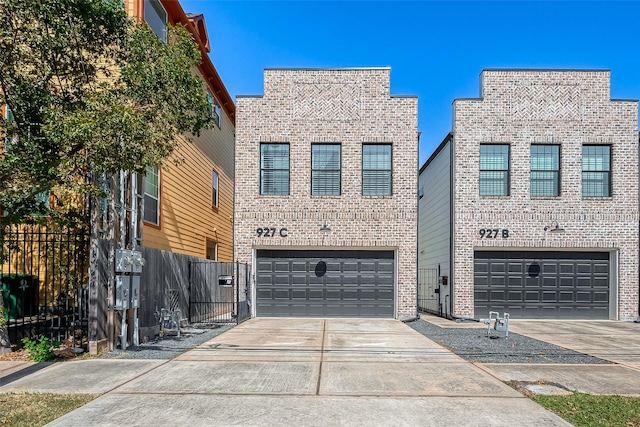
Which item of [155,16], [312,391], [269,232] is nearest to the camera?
[312,391]

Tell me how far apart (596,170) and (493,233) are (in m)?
4.37

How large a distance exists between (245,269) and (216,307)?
83.3 inches

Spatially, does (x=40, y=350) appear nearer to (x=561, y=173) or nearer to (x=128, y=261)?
(x=128, y=261)

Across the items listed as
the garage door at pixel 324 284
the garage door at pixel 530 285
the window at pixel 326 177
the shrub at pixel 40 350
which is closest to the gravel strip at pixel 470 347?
the shrub at pixel 40 350

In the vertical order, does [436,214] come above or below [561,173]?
below

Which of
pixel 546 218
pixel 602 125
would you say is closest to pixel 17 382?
pixel 546 218

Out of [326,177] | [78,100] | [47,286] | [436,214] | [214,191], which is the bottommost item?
[47,286]

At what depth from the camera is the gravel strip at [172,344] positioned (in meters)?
9.67

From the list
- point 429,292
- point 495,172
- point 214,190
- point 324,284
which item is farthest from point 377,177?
point 214,190

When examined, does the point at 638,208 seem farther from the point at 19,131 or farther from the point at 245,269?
the point at 19,131

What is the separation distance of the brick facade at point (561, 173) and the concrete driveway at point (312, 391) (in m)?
7.43

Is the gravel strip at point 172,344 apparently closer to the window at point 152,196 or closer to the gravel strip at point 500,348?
the window at point 152,196

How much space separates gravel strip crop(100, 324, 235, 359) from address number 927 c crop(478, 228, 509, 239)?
922cm

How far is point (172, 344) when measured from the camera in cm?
1118
